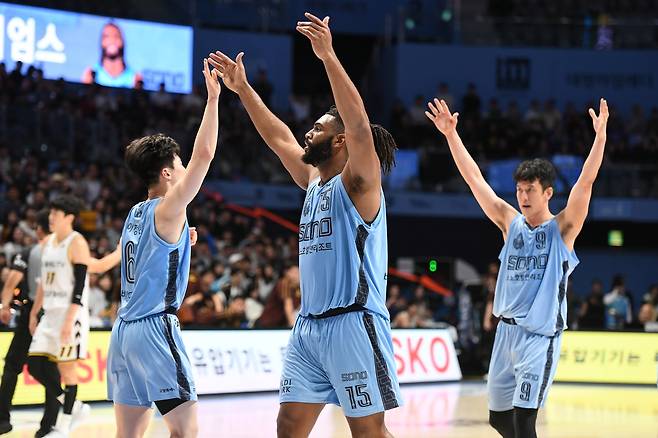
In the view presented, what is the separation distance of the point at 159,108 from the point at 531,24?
9520 millimetres

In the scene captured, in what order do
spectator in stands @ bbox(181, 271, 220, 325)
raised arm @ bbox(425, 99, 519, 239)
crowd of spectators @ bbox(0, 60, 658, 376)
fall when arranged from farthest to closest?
crowd of spectators @ bbox(0, 60, 658, 376)
spectator in stands @ bbox(181, 271, 220, 325)
raised arm @ bbox(425, 99, 519, 239)

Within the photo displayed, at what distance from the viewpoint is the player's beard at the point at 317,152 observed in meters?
5.16

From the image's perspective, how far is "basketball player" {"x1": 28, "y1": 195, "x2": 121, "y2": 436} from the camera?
896 cm

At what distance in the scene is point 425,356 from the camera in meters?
15.9

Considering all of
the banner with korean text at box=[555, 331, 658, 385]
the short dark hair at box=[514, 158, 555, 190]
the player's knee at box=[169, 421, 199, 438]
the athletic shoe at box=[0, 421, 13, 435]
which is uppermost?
the short dark hair at box=[514, 158, 555, 190]

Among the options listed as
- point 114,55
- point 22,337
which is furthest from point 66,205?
point 114,55

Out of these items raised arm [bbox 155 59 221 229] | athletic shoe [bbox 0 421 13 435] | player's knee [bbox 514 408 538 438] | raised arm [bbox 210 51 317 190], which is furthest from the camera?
athletic shoe [bbox 0 421 13 435]

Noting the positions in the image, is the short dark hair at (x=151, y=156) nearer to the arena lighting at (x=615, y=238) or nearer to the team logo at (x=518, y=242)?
the team logo at (x=518, y=242)

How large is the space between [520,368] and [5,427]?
5.00 m

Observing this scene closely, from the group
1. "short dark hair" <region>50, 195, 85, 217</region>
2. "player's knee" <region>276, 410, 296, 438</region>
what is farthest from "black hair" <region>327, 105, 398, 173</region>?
"short dark hair" <region>50, 195, 85, 217</region>

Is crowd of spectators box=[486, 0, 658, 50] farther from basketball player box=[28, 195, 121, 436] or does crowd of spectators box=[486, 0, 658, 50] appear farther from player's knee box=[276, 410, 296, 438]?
player's knee box=[276, 410, 296, 438]

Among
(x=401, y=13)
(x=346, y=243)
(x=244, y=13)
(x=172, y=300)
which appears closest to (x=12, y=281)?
(x=172, y=300)

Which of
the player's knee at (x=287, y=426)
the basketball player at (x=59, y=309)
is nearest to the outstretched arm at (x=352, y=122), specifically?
the player's knee at (x=287, y=426)

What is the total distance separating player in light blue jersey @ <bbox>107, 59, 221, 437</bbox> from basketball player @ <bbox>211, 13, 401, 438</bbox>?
68cm
